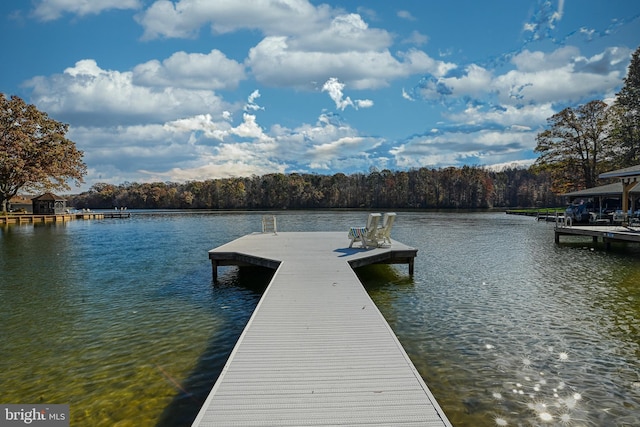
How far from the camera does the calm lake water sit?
13.4ft

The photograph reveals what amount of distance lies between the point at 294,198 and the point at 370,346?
297 ft

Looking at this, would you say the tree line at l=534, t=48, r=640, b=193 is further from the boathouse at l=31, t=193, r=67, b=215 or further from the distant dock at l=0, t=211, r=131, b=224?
the boathouse at l=31, t=193, r=67, b=215

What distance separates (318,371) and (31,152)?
157ft

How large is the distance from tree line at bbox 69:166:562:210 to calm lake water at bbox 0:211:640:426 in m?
74.5

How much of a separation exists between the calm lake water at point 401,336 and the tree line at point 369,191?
7450cm

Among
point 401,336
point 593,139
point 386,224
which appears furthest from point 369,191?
point 401,336

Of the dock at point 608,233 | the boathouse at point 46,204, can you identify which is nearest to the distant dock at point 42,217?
the boathouse at point 46,204

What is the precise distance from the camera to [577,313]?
703cm

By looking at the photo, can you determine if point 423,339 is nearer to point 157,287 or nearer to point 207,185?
point 157,287

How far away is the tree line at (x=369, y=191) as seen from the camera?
272 feet

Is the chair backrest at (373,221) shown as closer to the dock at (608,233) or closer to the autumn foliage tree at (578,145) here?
the dock at (608,233)

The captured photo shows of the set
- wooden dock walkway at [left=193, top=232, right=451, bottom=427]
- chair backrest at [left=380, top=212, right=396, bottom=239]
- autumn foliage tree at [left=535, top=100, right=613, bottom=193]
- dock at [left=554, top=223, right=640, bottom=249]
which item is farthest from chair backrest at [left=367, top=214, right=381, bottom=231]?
autumn foliage tree at [left=535, top=100, right=613, bottom=193]

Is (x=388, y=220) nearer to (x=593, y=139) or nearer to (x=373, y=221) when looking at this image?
(x=373, y=221)

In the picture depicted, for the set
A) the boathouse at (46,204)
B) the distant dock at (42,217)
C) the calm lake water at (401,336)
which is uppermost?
the boathouse at (46,204)
